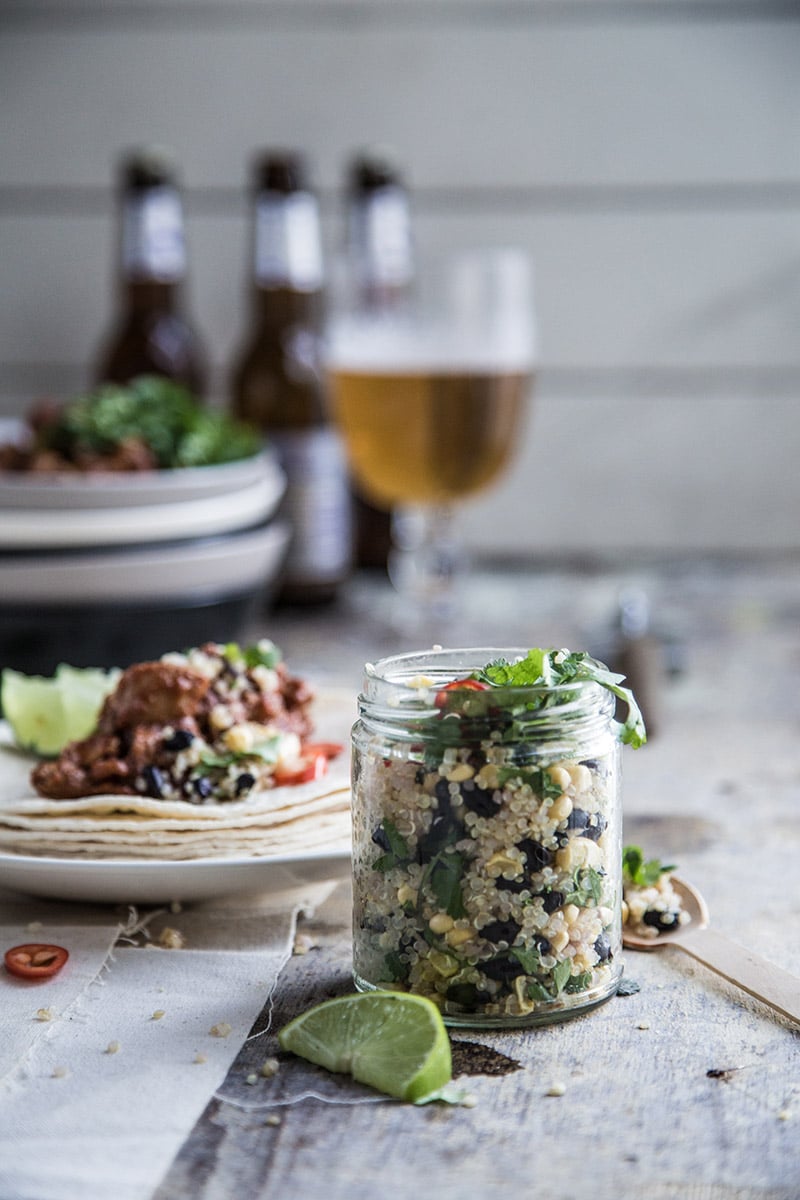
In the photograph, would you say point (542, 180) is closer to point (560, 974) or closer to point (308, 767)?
point (308, 767)

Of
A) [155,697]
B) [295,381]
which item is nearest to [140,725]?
[155,697]

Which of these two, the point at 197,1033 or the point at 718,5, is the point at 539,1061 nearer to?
the point at 197,1033

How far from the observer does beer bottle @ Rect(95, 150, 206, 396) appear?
211cm

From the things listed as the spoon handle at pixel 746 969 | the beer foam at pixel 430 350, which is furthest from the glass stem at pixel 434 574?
the spoon handle at pixel 746 969

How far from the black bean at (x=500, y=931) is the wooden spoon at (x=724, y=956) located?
0.52ft

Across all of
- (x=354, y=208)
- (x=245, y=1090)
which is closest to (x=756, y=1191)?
(x=245, y=1090)

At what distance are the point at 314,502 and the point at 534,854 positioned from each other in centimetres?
134

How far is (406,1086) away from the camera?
2.29 ft

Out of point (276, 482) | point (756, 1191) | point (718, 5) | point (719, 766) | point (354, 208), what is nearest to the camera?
point (756, 1191)

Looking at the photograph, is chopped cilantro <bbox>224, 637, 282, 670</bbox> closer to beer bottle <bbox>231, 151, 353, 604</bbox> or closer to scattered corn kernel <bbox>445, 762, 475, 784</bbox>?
scattered corn kernel <bbox>445, 762, 475, 784</bbox>

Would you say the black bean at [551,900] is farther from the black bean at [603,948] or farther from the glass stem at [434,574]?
the glass stem at [434,574]

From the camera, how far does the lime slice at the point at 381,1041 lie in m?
0.70

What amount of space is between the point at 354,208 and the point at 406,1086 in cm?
164

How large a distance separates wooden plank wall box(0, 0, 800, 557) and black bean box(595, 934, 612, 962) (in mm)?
1826
